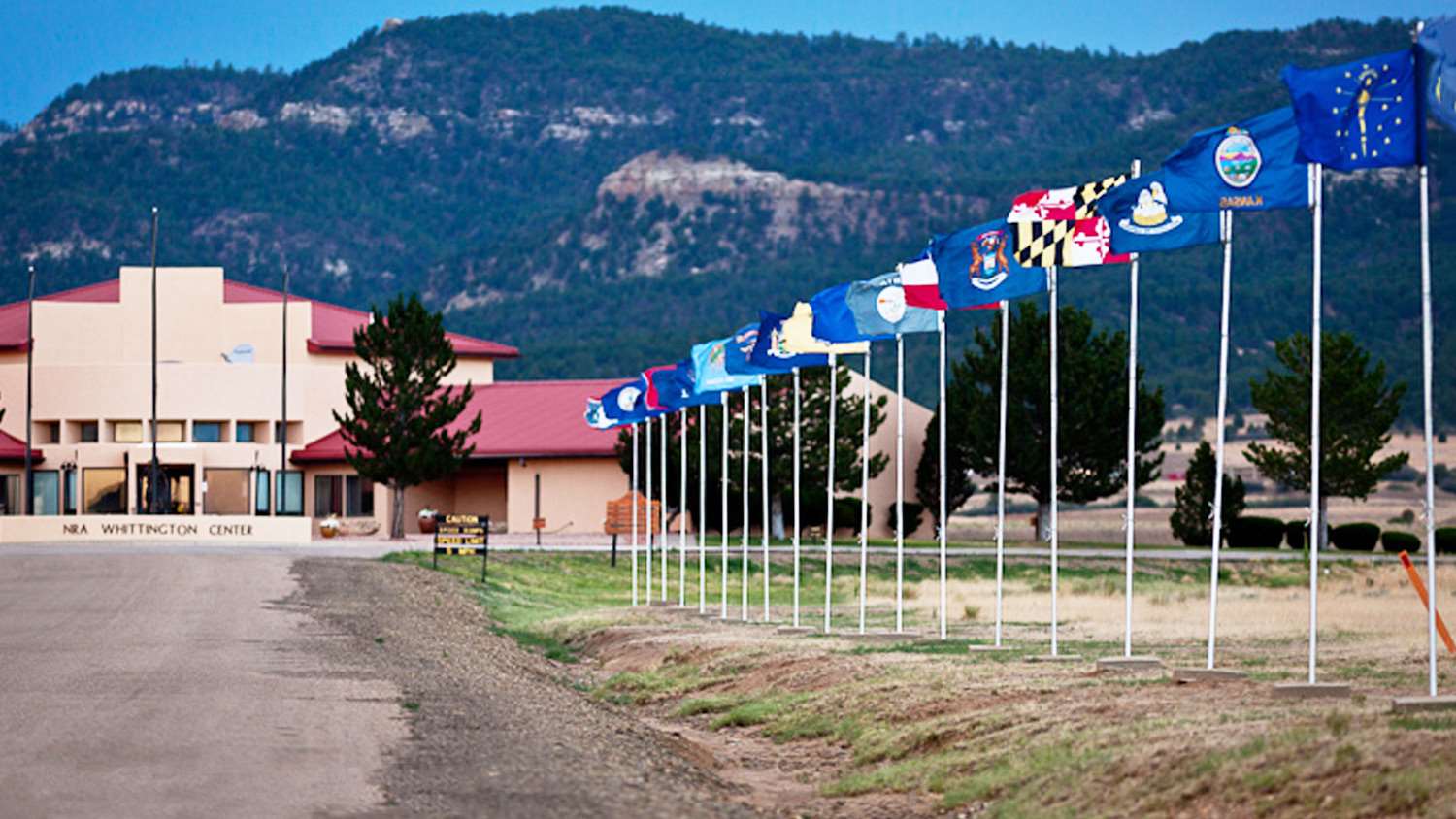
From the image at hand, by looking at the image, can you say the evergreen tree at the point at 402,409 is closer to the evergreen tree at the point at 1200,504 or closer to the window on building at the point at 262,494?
the window on building at the point at 262,494

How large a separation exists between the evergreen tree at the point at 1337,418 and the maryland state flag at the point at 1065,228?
5022 cm

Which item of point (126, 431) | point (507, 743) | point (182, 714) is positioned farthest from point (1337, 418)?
point (182, 714)

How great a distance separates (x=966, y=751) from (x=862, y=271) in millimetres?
164224

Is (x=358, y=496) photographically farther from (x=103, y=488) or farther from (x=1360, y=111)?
(x=1360, y=111)

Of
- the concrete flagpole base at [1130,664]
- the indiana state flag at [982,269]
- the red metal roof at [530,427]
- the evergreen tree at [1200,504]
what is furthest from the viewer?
the red metal roof at [530,427]

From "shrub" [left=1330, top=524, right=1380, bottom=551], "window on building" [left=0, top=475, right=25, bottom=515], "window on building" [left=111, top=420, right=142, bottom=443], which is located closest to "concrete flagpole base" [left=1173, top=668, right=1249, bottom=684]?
"shrub" [left=1330, top=524, right=1380, bottom=551]

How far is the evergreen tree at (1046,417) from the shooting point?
229 ft

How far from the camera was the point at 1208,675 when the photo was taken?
1841cm

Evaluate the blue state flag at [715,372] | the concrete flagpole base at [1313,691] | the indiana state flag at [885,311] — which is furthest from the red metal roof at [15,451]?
the concrete flagpole base at [1313,691]

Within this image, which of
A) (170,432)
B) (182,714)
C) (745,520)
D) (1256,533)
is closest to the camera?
(182,714)

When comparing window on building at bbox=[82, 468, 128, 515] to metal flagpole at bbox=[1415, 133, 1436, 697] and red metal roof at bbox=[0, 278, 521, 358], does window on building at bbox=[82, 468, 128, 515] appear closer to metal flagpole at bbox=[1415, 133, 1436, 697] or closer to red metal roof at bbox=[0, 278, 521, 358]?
red metal roof at bbox=[0, 278, 521, 358]

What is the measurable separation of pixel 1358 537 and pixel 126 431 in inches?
1735

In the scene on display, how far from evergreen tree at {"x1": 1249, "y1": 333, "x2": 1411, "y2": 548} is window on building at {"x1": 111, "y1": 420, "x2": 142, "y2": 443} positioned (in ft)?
131

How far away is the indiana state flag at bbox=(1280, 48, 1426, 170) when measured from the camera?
16.1 m
